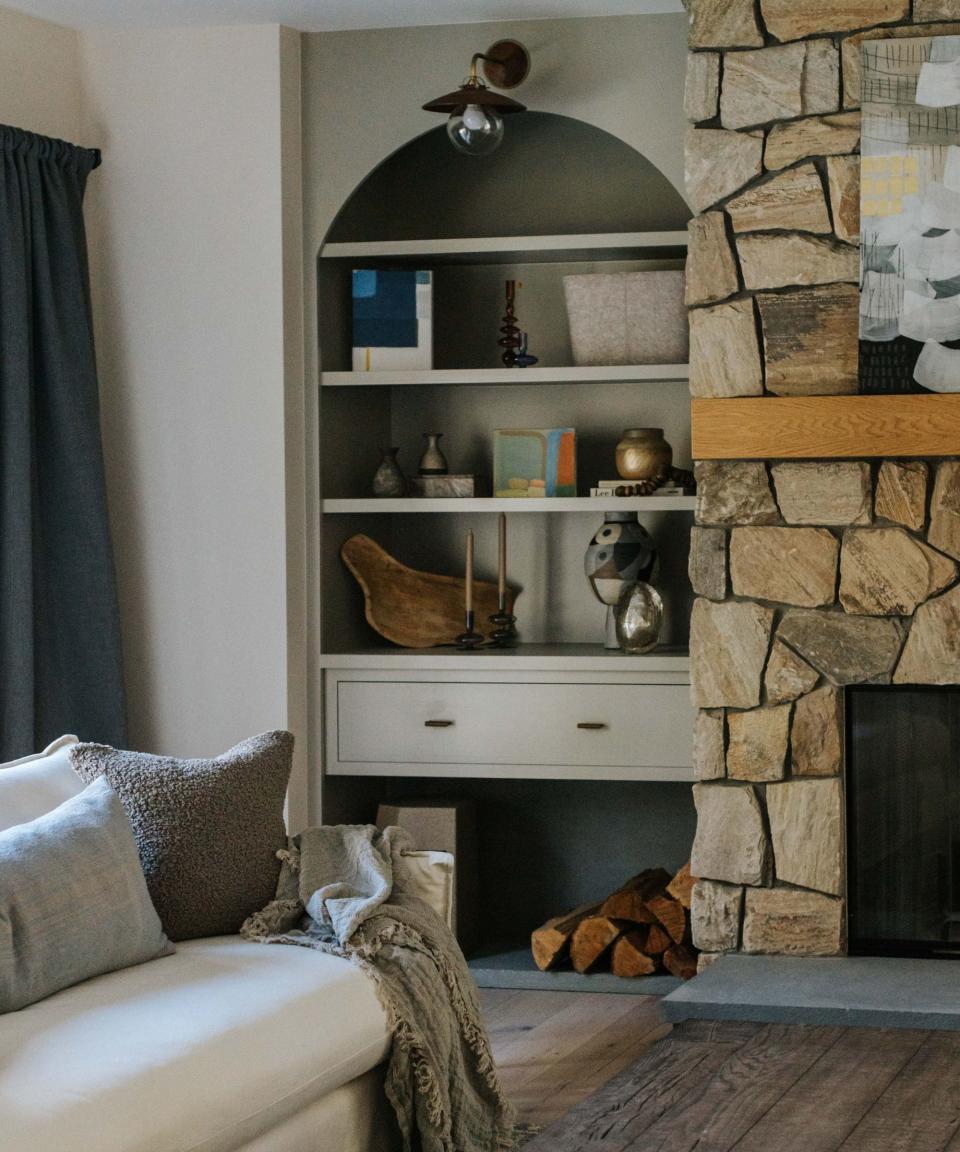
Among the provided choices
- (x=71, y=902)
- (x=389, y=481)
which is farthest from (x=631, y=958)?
(x=71, y=902)

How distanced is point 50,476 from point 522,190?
1.63 metres

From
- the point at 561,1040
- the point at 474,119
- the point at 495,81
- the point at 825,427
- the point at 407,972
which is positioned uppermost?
the point at 495,81

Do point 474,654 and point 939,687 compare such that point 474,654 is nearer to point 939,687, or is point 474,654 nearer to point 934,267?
point 939,687

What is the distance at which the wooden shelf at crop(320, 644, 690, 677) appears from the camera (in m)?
3.97

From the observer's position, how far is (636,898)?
4027 mm

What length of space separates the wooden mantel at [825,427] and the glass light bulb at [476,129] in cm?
87

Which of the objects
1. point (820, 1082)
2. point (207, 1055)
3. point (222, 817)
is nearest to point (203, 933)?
point (222, 817)

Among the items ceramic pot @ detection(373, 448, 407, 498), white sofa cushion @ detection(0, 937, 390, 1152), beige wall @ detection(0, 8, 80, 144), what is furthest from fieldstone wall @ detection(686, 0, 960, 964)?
beige wall @ detection(0, 8, 80, 144)

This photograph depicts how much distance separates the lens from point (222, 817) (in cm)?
280

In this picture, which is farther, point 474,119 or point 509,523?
point 509,523

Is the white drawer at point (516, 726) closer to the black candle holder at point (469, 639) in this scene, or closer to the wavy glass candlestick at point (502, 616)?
the black candle holder at point (469, 639)

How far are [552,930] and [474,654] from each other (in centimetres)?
77

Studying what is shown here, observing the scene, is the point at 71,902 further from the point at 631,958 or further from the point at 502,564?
the point at 502,564

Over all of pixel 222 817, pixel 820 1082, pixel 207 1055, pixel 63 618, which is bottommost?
pixel 820 1082
